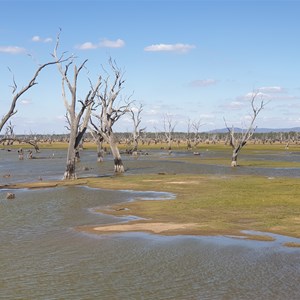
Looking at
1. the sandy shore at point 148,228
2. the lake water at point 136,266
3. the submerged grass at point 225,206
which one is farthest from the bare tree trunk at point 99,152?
the sandy shore at point 148,228

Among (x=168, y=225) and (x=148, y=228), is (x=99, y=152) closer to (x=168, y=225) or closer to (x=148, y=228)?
(x=168, y=225)

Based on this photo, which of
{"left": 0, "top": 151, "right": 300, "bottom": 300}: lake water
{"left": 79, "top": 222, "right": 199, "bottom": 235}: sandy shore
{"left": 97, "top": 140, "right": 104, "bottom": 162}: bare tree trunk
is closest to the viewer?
{"left": 0, "top": 151, "right": 300, "bottom": 300}: lake water

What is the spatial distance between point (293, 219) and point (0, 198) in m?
16.4

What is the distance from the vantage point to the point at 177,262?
1282cm

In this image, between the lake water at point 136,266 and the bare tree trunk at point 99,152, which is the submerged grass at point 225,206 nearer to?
the lake water at point 136,266

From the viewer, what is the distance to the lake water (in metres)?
10.4

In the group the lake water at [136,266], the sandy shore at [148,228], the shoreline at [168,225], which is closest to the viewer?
the lake water at [136,266]

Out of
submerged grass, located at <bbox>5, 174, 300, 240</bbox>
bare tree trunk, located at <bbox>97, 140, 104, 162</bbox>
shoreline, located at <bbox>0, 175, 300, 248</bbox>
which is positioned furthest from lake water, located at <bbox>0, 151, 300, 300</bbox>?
bare tree trunk, located at <bbox>97, 140, 104, 162</bbox>

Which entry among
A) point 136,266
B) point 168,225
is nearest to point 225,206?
point 168,225

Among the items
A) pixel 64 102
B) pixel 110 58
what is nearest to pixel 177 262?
pixel 64 102

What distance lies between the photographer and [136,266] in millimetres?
12453

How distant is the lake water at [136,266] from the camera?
10.4m

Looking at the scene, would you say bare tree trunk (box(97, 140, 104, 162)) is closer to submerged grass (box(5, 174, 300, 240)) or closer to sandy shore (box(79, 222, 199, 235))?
submerged grass (box(5, 174, 300, 240))

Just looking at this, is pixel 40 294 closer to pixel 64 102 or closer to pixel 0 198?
pixel 0 198
